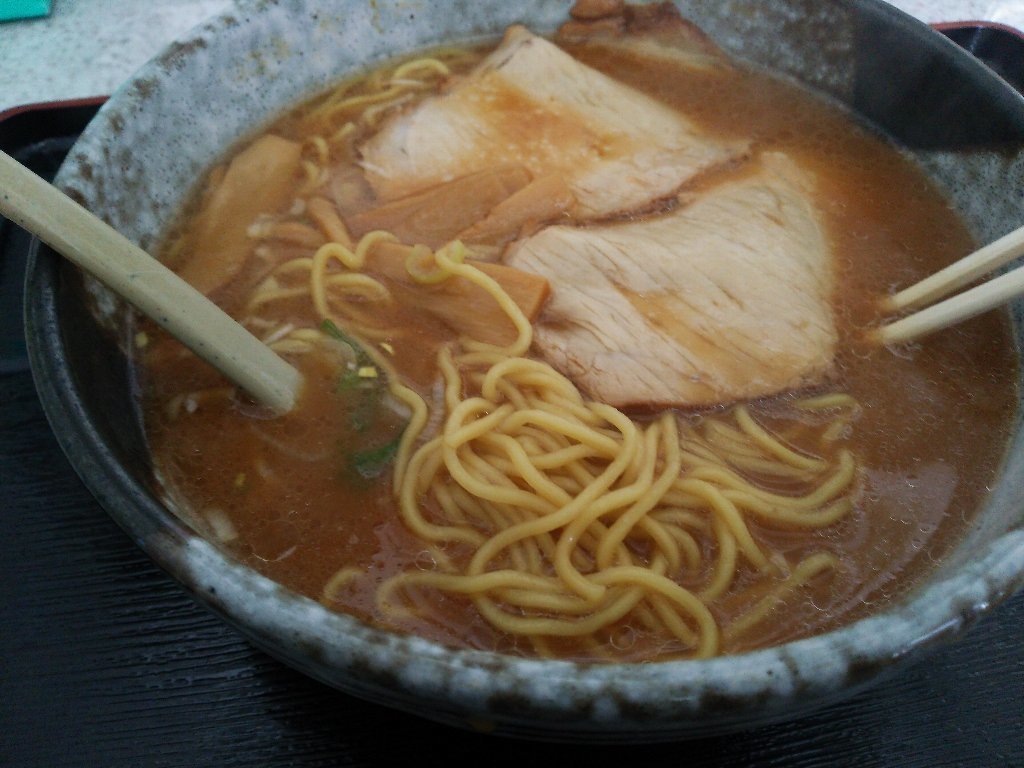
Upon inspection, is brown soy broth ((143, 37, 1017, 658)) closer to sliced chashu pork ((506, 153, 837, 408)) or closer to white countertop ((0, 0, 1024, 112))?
sliced chashu pork ((506, 153, 837, 408))

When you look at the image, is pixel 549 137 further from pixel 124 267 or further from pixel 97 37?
pixel 97 37

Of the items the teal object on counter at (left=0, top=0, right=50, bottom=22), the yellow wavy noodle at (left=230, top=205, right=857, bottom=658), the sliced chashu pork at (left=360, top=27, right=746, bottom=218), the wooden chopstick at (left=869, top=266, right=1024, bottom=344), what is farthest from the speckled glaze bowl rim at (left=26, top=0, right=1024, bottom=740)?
the teal object on counter at (left=0, top=0, right=50, bottom=22)

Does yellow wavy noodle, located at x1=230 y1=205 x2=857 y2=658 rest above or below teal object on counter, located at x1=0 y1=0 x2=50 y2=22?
above

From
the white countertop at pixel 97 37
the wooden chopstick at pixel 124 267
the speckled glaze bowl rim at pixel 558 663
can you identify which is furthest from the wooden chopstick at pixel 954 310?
the white countertop at pixel 97 37

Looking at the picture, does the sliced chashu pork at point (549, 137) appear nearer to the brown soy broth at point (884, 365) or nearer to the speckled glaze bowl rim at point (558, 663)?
the brown soy broth at point (884, 365)

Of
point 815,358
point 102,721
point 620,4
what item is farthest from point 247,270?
point 620,4

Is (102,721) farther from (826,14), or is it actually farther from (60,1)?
(60,1)
